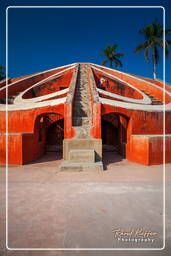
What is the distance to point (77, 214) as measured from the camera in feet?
8.00

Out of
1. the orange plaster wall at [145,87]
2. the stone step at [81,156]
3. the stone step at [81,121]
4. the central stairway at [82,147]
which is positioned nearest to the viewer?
the central stairway at [82,147]

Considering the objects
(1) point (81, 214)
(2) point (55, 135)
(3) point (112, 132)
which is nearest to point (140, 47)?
(3) point (112, 132)

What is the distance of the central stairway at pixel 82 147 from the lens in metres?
5.24

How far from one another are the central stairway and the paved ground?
1.42 meters

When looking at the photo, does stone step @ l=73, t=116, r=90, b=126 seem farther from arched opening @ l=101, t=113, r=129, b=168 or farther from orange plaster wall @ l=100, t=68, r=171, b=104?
orange plaster wall @ l=100, t=68, r=171, b=104

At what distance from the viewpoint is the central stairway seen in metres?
5.24

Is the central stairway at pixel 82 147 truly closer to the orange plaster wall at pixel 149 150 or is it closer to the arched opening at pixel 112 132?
the orange plaster wall at pixel 149 150

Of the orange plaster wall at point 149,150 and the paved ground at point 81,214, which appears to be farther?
the orange plaster wall at point 149,150

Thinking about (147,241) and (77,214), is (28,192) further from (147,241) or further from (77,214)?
(147,241)

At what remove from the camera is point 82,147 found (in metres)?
6.23

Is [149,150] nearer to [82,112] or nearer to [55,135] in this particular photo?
[82,112]

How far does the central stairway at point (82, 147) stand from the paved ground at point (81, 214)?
56.1 inches

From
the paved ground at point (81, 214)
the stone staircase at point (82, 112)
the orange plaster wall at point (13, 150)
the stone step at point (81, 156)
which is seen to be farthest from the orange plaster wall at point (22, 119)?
the paved ground at point (81, 214)

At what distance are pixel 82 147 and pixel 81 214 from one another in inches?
152
